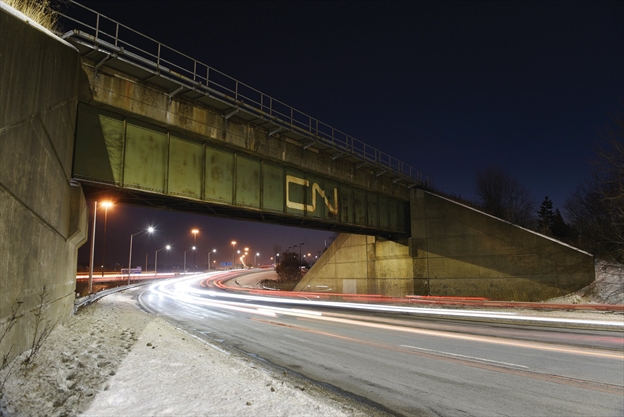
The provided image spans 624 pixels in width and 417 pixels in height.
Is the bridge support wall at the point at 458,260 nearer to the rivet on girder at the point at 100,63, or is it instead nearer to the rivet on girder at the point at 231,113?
the rivet on girder at the point at 231,113

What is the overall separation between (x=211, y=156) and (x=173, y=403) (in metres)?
14.8

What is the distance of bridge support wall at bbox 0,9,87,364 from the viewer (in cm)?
599

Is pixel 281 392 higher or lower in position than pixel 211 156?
lower

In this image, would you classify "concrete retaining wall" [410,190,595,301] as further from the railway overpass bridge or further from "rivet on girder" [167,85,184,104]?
"rivet on girder" [167,85,184,104]

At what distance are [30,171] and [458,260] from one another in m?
29.0

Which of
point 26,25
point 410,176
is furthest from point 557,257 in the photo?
point 26,25

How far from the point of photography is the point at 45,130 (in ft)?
27.1

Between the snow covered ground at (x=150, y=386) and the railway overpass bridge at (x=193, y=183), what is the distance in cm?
97

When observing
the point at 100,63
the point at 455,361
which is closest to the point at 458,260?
the point at 455,361

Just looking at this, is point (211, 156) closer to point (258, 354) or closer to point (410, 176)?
point (258, 354)

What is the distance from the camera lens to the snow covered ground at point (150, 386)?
5371 millimetres

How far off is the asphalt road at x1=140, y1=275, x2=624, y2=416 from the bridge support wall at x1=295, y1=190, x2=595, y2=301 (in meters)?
10.7

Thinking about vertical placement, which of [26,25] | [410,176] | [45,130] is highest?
[410,176]

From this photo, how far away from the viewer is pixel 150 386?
645 centimetres
